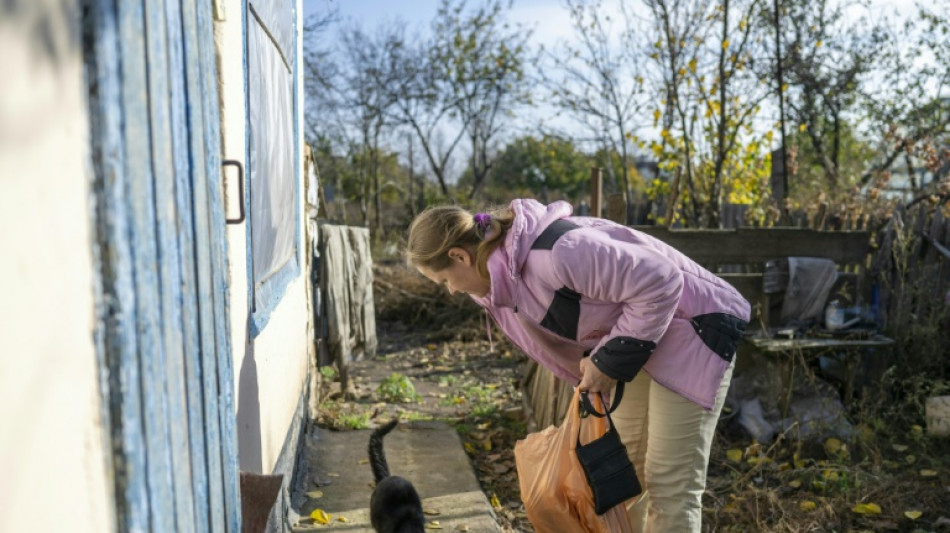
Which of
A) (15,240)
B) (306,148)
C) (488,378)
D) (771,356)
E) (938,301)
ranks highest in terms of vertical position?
Result: (306,148)

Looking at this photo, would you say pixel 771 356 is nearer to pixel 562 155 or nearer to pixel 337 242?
pixel 337 242

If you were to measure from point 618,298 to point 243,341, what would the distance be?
1321mm

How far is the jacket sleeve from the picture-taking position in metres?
2.70

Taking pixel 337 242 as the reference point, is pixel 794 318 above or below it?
below

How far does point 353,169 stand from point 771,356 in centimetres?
1839

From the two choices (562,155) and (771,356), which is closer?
(771,356)

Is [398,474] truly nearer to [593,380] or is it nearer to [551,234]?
[593,380]

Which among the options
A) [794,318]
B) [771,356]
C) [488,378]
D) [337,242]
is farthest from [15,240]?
[488,378]

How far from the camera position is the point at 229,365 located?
1.97 m

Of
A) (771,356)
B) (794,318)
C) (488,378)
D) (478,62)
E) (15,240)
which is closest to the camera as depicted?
(15,240)

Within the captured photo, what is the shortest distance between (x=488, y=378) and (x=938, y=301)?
426cm

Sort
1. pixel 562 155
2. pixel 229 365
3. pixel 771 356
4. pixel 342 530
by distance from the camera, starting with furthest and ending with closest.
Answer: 1. pixel 562 155
2. pixel 771 356
3. pixel 342 530
4. pixel 229 365

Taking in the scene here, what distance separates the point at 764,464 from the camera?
5.16 meters

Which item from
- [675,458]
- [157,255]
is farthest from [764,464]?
[157,255]
